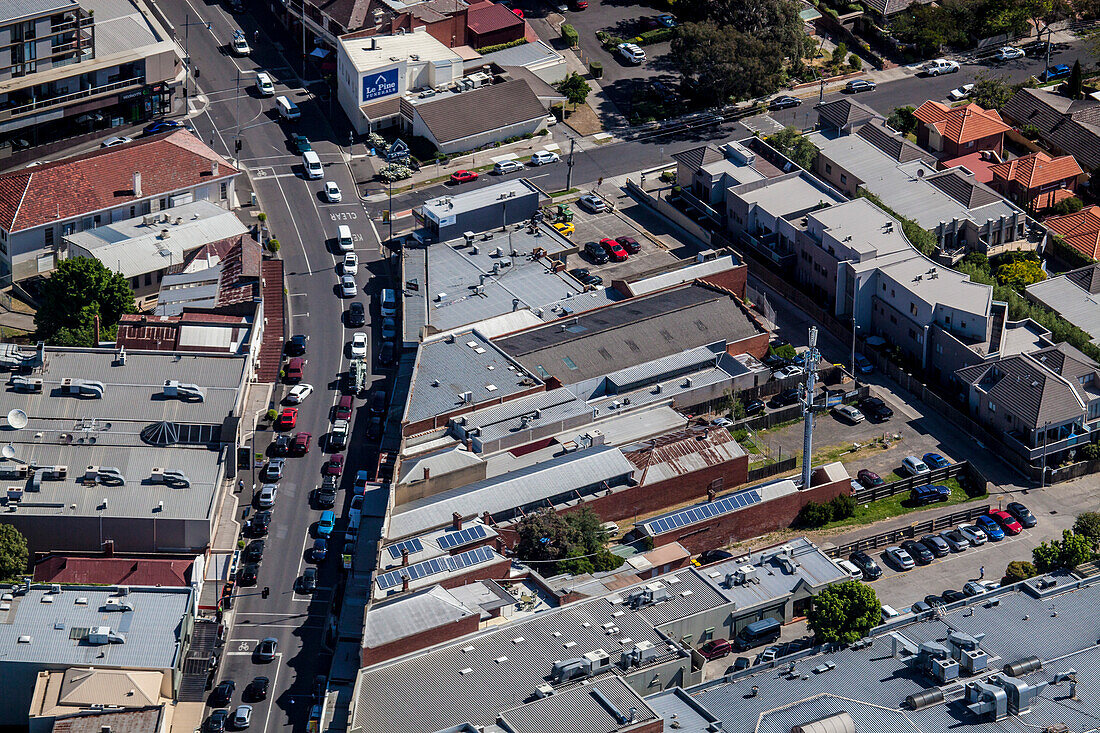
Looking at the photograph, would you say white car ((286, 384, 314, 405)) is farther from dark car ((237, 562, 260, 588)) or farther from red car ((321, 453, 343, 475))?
dark car ((237, 562, 260, 588))

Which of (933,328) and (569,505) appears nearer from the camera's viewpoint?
(569,505)

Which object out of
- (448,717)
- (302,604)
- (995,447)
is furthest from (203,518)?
(995,447)

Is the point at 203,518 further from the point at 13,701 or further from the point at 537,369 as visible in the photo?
the point at 537,369

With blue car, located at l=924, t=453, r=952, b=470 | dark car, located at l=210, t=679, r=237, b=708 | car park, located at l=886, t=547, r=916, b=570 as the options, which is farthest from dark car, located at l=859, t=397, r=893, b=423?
dark car, located at l=210, t=679, r=237, b=708

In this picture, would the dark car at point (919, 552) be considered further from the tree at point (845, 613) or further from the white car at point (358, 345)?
the white car at point (358, 345)

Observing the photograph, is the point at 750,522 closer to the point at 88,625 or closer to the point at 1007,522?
the point at 1007,522

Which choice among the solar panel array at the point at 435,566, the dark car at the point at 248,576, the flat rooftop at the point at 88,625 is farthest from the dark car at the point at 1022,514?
Answer: the flat rooftop at the point at 88,625

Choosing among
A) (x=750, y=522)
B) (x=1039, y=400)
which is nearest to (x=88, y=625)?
(x=750, y=522)
